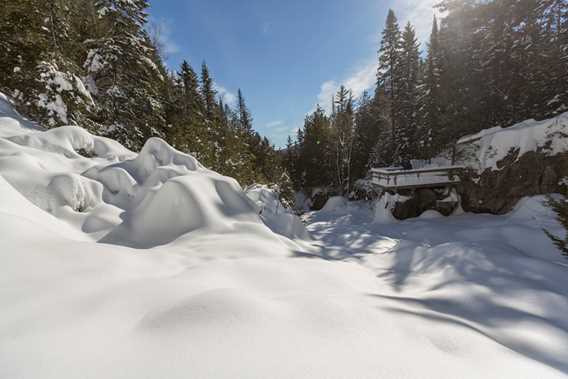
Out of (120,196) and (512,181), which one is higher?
(120,196)

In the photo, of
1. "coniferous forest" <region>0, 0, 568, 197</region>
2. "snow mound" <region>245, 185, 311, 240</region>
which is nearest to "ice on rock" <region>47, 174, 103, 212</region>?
"snow mound" <region>245, 185, 311, 240</region>

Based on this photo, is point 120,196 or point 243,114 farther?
point 243,114

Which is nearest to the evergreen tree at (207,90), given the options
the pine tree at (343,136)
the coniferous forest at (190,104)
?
the coniferous forest at (190,104)

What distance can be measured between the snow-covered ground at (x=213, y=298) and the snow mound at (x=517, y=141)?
25.6ft

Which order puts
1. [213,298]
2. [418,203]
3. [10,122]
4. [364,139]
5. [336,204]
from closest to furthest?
[213,298]
[10,122]
[418,203]
[336,204]
[364,139]

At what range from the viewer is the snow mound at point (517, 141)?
29.4 ft

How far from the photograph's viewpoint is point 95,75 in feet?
34.1

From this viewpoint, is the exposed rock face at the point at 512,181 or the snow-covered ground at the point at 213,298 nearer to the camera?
the snow-covered ground at the point at 213,298

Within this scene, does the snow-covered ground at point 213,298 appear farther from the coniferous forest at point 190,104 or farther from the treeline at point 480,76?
the treeline at point 480,76

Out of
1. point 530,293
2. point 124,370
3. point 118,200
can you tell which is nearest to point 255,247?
point 124,370

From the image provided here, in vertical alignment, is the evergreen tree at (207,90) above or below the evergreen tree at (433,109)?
above

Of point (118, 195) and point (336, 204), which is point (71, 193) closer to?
point (118, 195)

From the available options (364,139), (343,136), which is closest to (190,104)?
(343,136)

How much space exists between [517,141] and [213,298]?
1432 cm
